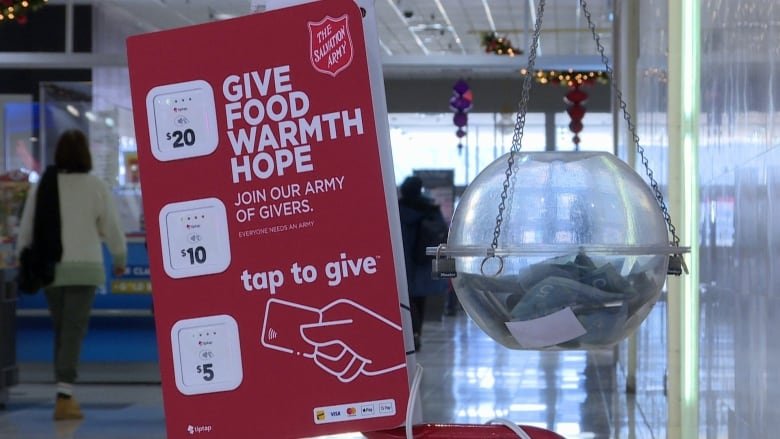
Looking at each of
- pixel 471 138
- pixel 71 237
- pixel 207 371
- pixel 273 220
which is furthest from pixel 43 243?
pixel 471 138

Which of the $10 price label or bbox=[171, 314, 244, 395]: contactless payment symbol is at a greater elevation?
the $10 price label

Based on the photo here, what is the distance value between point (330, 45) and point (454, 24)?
47.5 ft

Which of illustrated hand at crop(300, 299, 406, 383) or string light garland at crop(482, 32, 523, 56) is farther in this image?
string light garland at crop(482, 32, 523, 56)

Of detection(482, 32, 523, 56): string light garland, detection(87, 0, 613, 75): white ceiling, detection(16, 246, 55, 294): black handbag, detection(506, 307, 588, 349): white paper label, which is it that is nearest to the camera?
detection(506, 307, 588, 349): white paper label

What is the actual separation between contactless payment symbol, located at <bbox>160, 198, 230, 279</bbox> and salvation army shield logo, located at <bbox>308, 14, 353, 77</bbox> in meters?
0.36

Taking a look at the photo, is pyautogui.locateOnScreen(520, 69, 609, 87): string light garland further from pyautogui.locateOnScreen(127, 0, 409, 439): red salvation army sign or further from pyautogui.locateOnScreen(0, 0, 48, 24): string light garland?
pyautogui.locateOnScreen(127, 0, 409, 439): red salvation army sign

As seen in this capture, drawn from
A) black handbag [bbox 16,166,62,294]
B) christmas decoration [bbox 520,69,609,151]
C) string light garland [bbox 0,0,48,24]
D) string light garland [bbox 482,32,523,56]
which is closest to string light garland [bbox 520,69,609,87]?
christmas decoration [bbox 520,69,609,151]

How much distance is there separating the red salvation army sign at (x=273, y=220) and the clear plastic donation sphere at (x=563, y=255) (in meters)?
0.61

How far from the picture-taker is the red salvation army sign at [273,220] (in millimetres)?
2645

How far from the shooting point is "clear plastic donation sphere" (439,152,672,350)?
1.99 m

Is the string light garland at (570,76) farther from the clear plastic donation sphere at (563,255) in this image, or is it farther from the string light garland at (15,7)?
the clear plastic donation sphere at (563,255)

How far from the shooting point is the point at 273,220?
270cm

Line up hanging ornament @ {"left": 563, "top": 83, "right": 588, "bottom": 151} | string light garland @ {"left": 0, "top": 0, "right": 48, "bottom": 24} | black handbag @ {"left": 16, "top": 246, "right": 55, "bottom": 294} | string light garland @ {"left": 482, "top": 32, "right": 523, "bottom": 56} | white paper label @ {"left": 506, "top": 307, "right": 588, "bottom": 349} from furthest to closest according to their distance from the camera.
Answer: hanging ornament @ {"left": 563, "top": 83, "right": 588, "bottom": 151}, string light garland @ {"left": 482, "top": 32, "right": 523, "bottom": 56}, string light garland @ {"left": 0, "top": 0, "right": 48, "bottom": 24}, black handbag @ {"left": 16, "top": 246, "right": 55, "bottom": 294}, white paper label @ {"left": 506, "top": 307, "right": 588, "bottom": 349}

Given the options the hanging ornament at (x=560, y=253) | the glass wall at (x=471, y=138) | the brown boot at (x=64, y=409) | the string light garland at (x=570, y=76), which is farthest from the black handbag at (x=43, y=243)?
the glass wall at (x=471, y=138)
